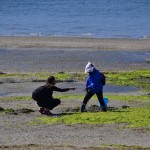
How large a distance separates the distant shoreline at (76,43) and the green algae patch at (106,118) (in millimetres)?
25196

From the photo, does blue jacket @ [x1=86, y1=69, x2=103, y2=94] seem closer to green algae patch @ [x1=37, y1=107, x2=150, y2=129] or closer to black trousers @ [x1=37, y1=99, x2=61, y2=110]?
green algae patch @ [x1=37, y1=107, x2=150, y2=129]

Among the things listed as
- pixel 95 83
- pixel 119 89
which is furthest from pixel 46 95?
pixel 119 89

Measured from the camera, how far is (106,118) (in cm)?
1948

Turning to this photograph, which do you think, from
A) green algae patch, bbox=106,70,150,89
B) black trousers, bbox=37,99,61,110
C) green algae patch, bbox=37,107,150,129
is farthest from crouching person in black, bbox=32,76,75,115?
green algae patch, bbox=106,70,150,89

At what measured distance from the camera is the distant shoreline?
154 feet

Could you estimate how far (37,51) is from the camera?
4378cm

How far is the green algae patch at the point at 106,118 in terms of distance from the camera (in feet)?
62.1

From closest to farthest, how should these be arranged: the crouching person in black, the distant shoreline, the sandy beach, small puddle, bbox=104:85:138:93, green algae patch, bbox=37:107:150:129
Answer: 1. the sandy beach
2. green algae patch, bbox=37:107:150:129
3. the crouching person in black
4. small puddle, bbox=104:85:138:93
5. the distant shoreline

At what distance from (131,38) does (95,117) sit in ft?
118

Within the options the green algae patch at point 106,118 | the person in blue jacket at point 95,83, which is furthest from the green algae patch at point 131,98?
the green algae patch at point 106,118

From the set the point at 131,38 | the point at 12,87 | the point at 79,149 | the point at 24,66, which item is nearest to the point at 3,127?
the point at 79,149

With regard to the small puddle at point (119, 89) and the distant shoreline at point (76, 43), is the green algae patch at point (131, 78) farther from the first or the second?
the distant shoreline at point (76, 43)

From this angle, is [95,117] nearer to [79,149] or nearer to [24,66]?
[79,149]

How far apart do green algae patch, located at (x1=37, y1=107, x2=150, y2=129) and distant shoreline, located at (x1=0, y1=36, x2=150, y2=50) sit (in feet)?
82.7
